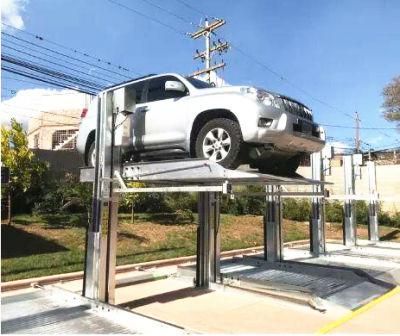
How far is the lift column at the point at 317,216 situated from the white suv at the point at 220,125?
511 centimetres

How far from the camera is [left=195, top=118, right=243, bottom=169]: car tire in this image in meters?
5.96

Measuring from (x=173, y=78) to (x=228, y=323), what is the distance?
12.0 feet

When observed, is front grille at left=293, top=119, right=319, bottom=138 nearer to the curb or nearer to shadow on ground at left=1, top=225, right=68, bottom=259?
the curb

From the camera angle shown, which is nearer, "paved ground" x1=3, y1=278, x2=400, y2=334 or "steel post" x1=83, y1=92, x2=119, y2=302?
"paved ground" x1=3, y1=278, x2=400, y2=334

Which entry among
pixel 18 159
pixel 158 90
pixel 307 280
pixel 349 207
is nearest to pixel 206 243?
pixel 307 280

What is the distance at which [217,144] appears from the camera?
6164 millimetres

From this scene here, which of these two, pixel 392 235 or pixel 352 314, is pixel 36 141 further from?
pixel 352 314

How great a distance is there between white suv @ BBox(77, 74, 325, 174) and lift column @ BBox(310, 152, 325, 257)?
5107mm

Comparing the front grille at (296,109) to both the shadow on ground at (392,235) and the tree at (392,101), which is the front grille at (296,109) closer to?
the shadow on ground at (392,235)

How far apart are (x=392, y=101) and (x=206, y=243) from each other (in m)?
26.7

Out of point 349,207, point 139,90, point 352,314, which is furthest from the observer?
point 349,207

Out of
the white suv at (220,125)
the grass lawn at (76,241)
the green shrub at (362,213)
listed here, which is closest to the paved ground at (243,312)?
the grass lawn at (76,241)

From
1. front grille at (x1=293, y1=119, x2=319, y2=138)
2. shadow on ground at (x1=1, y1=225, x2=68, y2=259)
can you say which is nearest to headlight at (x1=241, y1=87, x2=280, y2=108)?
front grille at (x1=293, y1=119, x2=319, y2=138)

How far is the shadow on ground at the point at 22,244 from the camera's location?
421 inches
